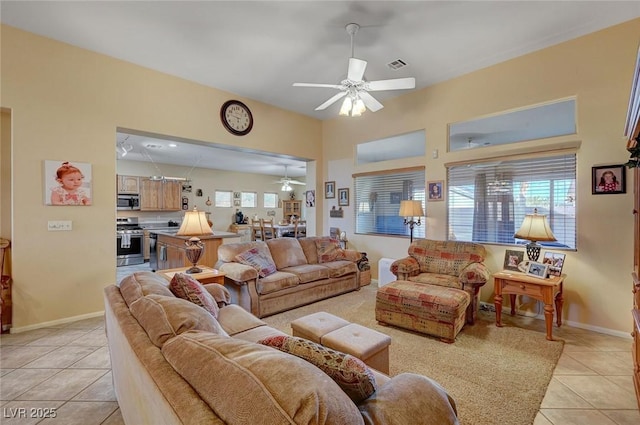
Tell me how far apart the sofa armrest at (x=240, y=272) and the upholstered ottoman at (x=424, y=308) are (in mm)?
1495

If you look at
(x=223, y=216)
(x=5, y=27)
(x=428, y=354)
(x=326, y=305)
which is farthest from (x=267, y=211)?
(x=428, y=354)

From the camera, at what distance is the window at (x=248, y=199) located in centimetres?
1038

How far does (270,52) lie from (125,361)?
3413 millimetres

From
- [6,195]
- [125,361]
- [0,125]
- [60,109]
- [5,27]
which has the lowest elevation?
[125,361]

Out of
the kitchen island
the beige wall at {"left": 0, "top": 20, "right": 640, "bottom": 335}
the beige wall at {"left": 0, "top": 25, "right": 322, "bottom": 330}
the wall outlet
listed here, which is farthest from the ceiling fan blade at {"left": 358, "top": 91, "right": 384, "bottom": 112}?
the wall outlet

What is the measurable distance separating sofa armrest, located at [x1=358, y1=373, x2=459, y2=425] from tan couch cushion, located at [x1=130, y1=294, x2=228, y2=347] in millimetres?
735

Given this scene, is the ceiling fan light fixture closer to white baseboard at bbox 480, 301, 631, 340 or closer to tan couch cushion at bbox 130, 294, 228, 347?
tan couch cushion at bbox 130, 294, 228, 347

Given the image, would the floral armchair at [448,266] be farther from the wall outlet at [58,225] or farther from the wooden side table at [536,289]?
the wall outlet at [58,225]

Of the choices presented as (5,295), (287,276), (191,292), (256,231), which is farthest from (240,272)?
(256,231)

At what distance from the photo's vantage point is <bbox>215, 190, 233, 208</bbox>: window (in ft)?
31.7

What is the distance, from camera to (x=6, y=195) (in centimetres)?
328

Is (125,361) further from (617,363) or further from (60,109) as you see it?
(617,363)

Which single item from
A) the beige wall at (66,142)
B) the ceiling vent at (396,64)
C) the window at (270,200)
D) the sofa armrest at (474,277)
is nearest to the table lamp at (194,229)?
the beige wall at (66,142)

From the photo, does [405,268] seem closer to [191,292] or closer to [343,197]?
[343,197]
